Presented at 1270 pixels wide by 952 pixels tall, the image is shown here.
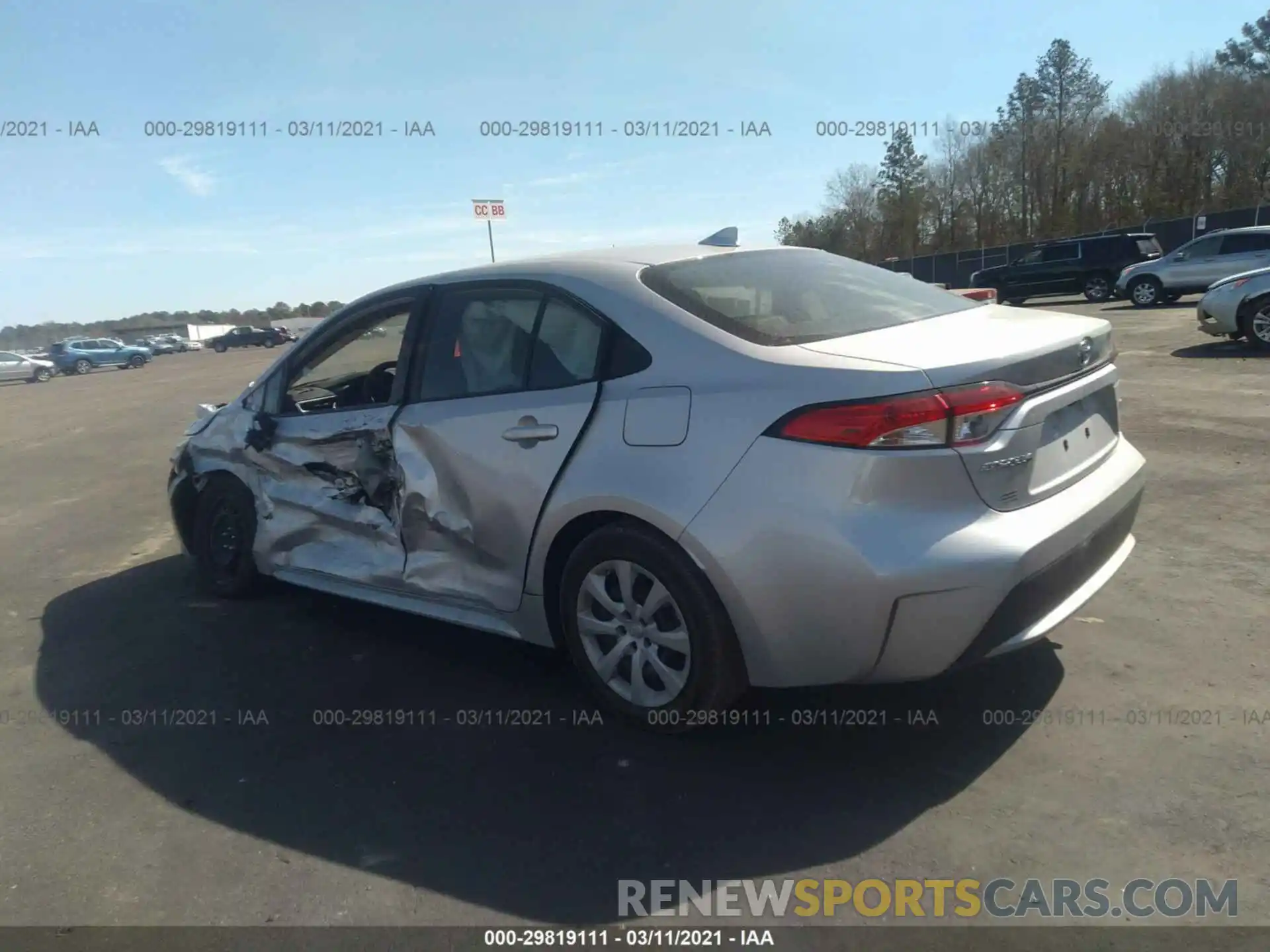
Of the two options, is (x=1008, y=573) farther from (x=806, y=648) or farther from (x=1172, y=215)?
(x=1172, y=215)

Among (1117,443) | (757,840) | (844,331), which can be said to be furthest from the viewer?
(1117,443)

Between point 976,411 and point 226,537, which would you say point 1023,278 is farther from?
point 976,411

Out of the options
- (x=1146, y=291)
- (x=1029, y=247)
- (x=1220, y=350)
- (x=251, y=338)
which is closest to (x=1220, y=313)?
(x=1220, y=350)

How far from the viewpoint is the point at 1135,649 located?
3930 mm

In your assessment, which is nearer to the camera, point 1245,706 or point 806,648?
point 806,648

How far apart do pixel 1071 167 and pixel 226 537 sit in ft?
175

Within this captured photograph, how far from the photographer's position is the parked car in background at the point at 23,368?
134ft

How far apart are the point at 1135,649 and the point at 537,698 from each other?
2415mm

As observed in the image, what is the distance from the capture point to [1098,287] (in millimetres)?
25875

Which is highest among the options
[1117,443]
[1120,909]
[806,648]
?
[1117,443]

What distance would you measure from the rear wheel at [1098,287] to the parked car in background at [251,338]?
50282mm

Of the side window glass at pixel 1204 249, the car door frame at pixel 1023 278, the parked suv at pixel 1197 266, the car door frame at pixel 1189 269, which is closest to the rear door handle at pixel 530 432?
the parked suv at pixel 1197 266

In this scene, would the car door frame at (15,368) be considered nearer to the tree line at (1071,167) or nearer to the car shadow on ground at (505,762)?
the tree line at (1071,167)

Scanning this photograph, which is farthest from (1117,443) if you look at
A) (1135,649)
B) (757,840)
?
(757,840)
